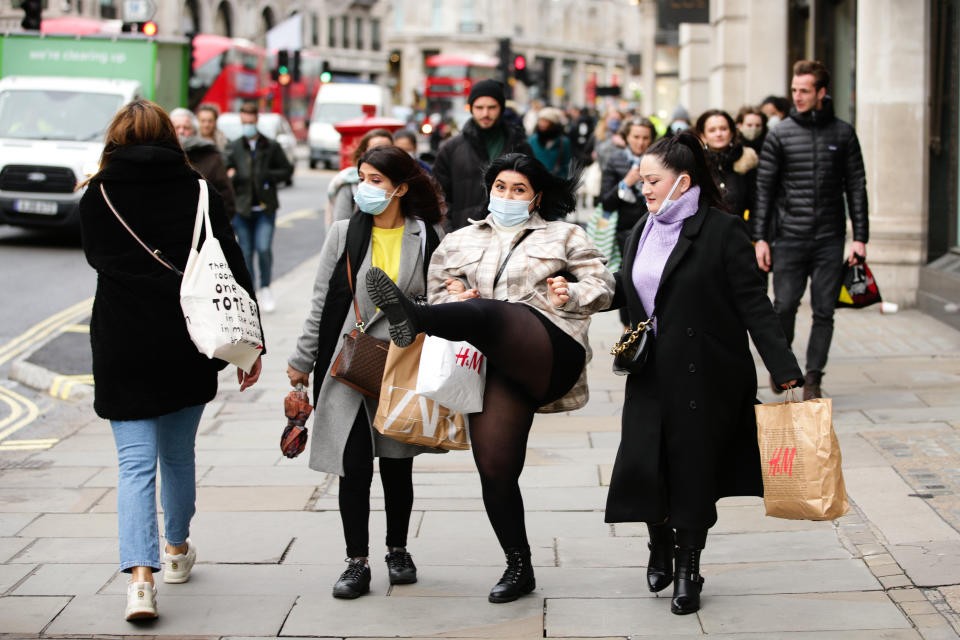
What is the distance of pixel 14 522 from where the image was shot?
19.6ft

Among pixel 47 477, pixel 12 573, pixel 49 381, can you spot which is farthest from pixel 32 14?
pixel 12 573

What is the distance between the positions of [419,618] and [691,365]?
1265 millimetres

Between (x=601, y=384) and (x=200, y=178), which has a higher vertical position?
(x=200, y=178)

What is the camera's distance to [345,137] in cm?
1005

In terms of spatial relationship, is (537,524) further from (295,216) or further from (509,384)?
(295,216)

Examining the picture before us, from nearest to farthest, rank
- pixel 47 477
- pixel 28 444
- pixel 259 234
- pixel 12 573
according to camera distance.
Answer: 1. pixel 12 573
2. pixel 47 477
3. pixel 28 444
4. pixel 259 234

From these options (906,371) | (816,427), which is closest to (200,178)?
(816,427)

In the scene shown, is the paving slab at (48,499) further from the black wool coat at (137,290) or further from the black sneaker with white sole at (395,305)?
the black sneaker with white sole at (395,305)

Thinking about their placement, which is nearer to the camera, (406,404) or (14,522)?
(406,404)

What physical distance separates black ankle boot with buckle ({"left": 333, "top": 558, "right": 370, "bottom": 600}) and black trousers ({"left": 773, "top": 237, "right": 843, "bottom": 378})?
12.5ft

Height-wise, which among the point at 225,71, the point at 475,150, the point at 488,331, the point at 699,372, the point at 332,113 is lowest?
the point at 699,372

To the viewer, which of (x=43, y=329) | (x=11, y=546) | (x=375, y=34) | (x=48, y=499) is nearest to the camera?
(x=11, y=546)

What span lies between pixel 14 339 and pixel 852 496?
7.72 metres

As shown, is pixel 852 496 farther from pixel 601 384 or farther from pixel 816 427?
pixel 601 384
